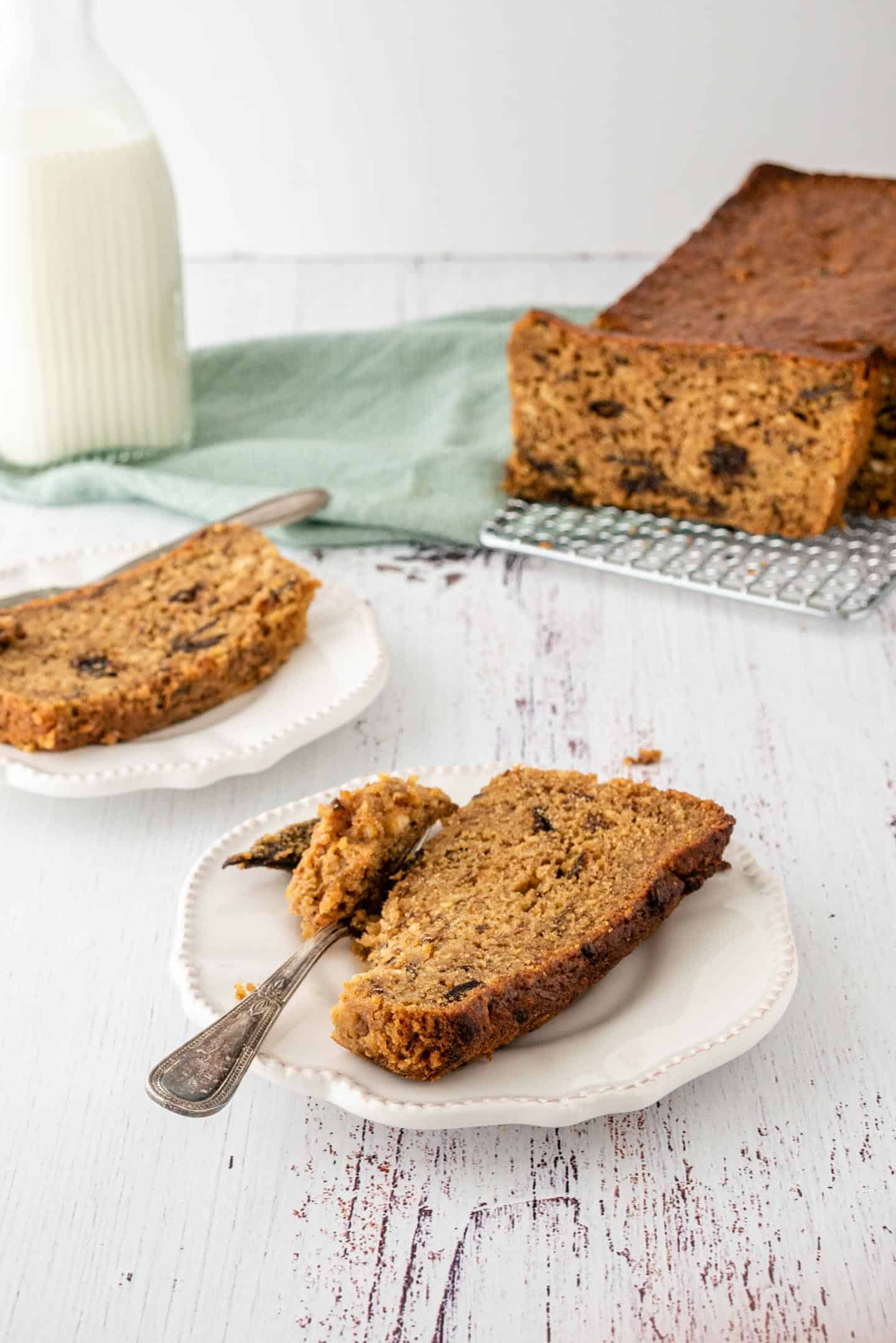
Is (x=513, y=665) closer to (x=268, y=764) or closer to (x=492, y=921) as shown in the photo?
(x=268, y=764)

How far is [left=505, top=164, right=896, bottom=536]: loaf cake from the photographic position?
2.76 meters

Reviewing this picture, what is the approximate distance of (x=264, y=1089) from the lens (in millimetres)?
1623

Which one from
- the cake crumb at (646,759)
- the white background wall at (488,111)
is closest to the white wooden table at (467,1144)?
the cake crumb at (646,759)

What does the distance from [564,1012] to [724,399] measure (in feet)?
5.05

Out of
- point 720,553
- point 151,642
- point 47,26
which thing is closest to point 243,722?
point 151,642

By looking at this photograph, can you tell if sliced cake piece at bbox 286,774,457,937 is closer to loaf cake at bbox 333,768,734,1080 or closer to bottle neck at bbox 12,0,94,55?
loaf cake at bbox 333,768,734,1080

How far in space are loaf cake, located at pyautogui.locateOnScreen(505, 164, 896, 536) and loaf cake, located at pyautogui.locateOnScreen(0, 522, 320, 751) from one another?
2.46 ft

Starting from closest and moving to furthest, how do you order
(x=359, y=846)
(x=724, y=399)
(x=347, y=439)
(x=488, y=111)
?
(x=359, y=846), (x=724, y=399), (x=347, y=439), (x=488, y=111)

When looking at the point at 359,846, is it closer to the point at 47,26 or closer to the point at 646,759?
the point at 646,759

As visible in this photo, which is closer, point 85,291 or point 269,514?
point 269,514

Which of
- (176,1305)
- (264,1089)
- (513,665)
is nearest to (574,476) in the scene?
(513,665)

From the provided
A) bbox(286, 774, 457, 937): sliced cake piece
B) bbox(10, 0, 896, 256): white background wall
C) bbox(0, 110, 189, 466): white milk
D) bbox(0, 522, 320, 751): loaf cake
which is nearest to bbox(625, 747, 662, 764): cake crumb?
bbox(286, 774, 457, 937): sliced cake piece

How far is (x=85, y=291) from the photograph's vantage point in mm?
2891

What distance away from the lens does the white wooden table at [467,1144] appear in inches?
54.9
